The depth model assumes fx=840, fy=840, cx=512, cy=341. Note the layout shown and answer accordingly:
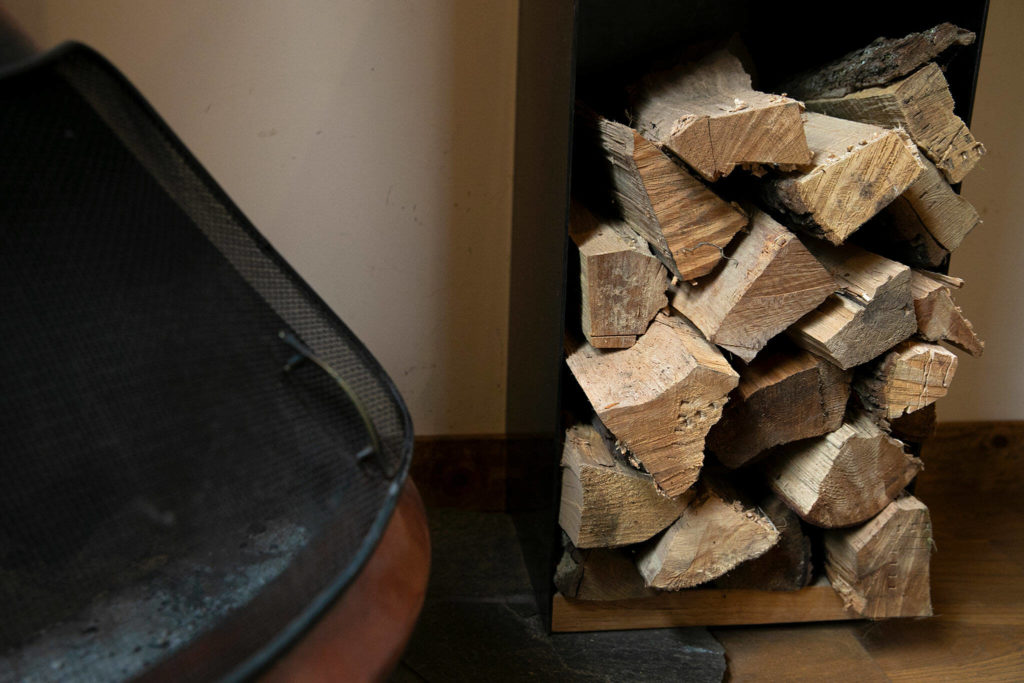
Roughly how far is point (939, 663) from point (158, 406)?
45.8 inches

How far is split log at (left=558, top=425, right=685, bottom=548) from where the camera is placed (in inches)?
44.3

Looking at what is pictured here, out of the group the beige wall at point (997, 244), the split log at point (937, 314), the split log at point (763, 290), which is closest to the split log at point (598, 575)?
the split log at point (763, 290)

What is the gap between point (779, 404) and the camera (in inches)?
43.1

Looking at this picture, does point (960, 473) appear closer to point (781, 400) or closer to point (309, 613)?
point (781, 400)

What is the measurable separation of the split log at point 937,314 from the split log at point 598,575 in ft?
1.71

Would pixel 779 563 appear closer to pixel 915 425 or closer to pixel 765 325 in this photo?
pixel 915 425

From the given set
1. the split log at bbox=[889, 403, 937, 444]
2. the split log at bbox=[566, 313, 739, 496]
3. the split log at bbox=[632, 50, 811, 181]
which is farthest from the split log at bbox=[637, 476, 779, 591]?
the split log at bbox=[632, 50, 811, 181]

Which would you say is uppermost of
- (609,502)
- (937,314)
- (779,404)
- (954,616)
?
(937,314)

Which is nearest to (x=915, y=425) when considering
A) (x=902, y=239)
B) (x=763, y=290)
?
(x=902, y=239)

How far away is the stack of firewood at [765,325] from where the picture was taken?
3.27 ft

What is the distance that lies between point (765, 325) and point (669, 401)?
0.15 meters

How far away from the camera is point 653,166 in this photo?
1008 millimetres

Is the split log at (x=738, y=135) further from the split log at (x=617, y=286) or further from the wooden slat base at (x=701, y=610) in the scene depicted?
the wooden slat base at (x=701, y=610)

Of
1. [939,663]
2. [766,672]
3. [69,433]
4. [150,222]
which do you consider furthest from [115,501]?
[939,663]
